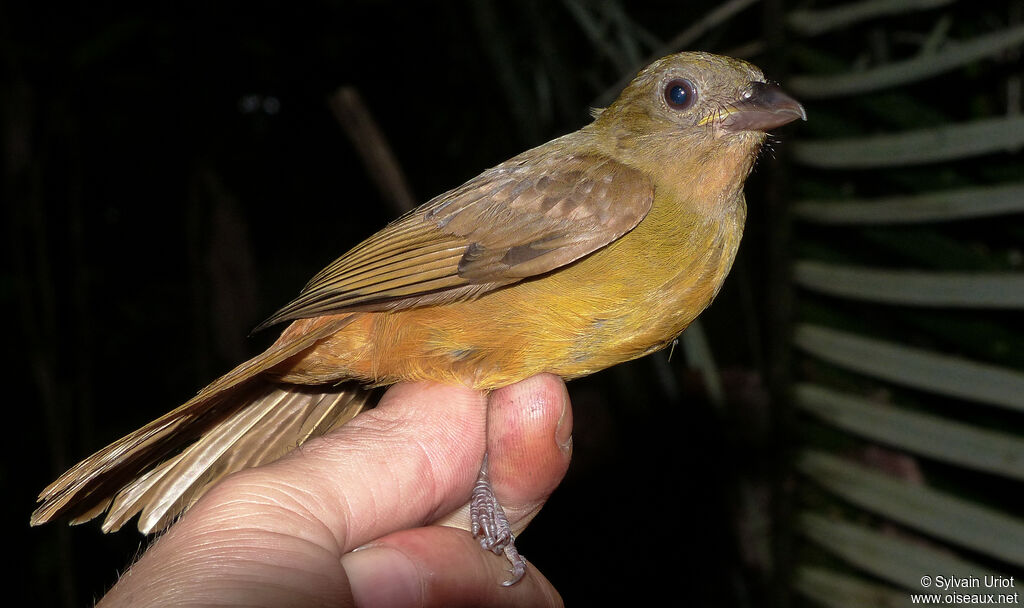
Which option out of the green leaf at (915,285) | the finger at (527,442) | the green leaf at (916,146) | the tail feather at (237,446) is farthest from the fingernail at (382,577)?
the green leaf at (916,146)

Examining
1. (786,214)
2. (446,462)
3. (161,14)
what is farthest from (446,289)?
(161,14)

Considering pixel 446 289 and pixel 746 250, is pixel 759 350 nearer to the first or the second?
pixel 446 289

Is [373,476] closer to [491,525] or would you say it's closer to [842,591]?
[491,525]

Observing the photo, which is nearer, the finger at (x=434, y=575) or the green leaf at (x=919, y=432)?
the finger at (x=434, y=575)

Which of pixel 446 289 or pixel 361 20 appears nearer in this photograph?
pixel 446 289

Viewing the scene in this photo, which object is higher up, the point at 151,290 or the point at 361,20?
the point at 361,20

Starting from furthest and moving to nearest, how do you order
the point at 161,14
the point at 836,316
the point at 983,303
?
the point at 161,14 < the point at 836,316 < the point at 983,303

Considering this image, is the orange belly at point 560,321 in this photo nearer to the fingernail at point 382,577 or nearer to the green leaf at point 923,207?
the fingernail at point 382,577

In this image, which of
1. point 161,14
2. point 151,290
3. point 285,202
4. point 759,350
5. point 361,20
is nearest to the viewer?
point 759,350
